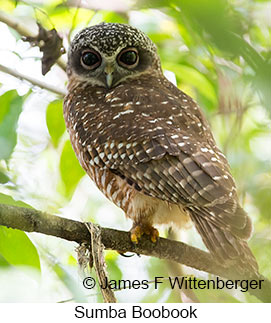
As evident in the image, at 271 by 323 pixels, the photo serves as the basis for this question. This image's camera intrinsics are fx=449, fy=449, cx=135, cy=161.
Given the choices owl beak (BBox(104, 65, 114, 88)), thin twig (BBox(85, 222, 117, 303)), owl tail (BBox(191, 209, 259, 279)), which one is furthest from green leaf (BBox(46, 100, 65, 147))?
owl tail (BBox(191, 209, 259, 279))

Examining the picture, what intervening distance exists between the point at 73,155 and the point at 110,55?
45 centimetres

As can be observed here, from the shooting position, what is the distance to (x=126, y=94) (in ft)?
5.33

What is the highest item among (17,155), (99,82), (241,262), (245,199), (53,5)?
(53,5)

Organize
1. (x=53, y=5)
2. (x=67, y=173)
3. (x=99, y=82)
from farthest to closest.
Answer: (x=99, y=82), (x=53, y=5), (x=67, y=173)

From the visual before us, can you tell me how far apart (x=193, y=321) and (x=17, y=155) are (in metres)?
1.15

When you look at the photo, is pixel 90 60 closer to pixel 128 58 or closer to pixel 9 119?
pixel 128 58

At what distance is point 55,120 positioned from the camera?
1795 mm

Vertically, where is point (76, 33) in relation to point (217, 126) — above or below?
above

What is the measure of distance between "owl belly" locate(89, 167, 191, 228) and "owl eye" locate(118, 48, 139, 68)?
0.58 metres

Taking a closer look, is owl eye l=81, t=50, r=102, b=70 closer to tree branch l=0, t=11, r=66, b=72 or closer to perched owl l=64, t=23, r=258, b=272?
perched owl l=64, t=23, r=258, b=272

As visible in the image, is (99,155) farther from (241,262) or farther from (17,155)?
(17,155)

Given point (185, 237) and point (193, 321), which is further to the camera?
point (185, 237)

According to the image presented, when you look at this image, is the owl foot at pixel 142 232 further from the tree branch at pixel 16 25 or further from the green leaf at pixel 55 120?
the tree branch at pixel 16 25

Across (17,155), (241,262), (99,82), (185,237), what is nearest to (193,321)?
(241,262)
